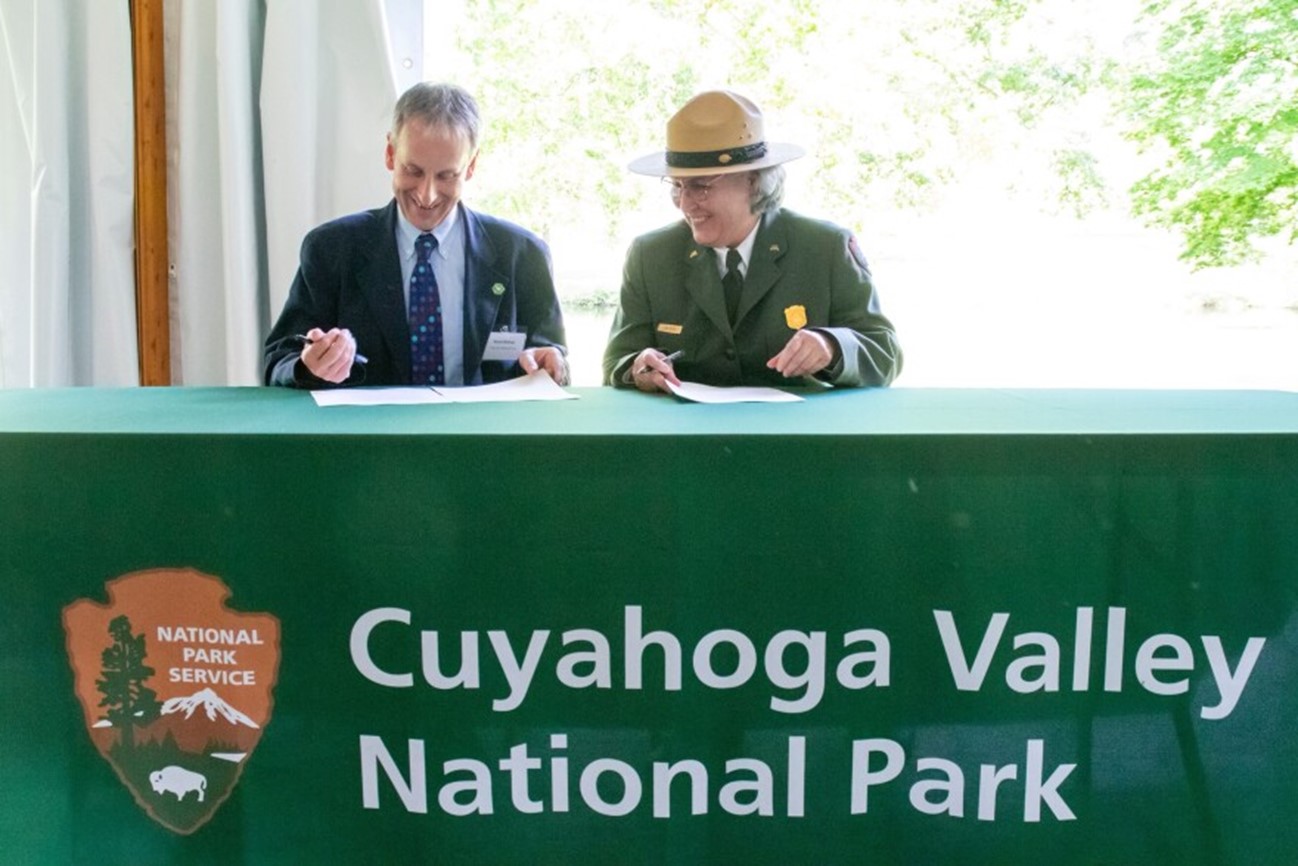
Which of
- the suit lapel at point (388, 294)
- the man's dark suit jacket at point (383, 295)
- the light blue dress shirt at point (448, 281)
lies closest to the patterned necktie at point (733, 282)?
the man's dark suit jacket at point (383, 295)

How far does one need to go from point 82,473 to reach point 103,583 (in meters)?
0.15

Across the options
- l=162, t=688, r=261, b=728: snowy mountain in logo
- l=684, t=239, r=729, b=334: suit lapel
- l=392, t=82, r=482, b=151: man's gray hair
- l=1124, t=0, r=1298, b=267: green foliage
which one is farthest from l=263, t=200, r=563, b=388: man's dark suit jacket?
l=1124, t=0, r=1298, b=267: green foliage

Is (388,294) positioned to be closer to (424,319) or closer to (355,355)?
(424,319)

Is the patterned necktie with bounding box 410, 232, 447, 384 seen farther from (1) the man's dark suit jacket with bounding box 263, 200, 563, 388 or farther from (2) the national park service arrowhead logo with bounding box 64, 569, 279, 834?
(2) the national park service arrowhead logo with bounding box 64, 569, 279, 834

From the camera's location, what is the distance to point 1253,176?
3.44m

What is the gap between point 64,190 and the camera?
2.88 metres

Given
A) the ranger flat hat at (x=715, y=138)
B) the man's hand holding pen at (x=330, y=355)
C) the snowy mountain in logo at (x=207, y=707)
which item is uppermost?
the ranger flat hat at (x=715, y=138)

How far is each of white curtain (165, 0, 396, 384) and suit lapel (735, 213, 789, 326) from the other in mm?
1060

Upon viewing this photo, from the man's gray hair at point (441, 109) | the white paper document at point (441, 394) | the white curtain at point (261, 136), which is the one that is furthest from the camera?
the white curtain at point (261, 136)

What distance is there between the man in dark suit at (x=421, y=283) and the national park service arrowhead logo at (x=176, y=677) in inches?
26.2

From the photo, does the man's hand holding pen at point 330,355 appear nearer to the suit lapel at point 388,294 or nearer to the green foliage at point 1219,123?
the suit lapel at point 388,294

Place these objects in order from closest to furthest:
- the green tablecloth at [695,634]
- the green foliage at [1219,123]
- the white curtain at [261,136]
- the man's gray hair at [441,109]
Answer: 1. the green tablecloth at [695,634]
2. the man's gray hair at [441,109]
3. the white curtain at [261,136]
4. the green foliage at [1219,123]

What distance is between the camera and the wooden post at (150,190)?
9.41ft

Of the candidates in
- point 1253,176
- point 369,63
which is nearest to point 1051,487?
point 369,63
